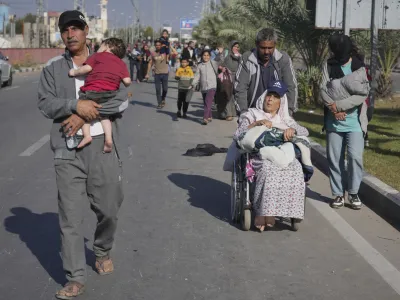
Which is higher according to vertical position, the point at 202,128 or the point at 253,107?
the point at 253,107

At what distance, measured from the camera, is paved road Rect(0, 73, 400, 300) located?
5.34 meters

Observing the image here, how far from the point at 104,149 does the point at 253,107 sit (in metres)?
2.76

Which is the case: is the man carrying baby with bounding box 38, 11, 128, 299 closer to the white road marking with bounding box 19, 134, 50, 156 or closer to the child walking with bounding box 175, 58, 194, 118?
the white road marking with bounding box 19, 134, 50, 156

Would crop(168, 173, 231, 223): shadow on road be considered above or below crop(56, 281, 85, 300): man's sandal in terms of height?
below

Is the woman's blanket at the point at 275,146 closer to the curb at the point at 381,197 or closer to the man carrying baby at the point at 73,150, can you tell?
the curb at the point at 381,197

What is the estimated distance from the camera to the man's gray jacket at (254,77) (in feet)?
24.4

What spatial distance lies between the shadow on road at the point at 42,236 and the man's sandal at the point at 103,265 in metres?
0.26

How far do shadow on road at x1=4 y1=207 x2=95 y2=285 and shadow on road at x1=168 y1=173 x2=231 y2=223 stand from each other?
1670mm

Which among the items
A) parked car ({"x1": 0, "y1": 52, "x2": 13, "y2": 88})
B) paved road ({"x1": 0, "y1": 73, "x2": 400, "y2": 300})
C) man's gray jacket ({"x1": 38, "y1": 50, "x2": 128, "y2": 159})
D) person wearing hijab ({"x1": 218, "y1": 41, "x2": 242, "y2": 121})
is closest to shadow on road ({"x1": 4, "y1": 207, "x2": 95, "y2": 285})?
paved road ({"x1": 0, "y1": 73, "x2": 400, "y2": 300})

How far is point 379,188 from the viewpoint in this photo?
322 inches

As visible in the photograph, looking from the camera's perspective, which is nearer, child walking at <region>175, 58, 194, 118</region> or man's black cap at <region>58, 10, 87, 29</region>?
man's black cap at <region>58, 10, 87, 29</region>

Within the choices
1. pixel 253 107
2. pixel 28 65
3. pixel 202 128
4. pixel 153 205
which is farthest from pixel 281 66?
pixel 28 65

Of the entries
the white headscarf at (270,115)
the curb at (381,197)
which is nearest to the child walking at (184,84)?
the curb at (381,197)

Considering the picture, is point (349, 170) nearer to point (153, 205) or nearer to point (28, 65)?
point (153, 205)
